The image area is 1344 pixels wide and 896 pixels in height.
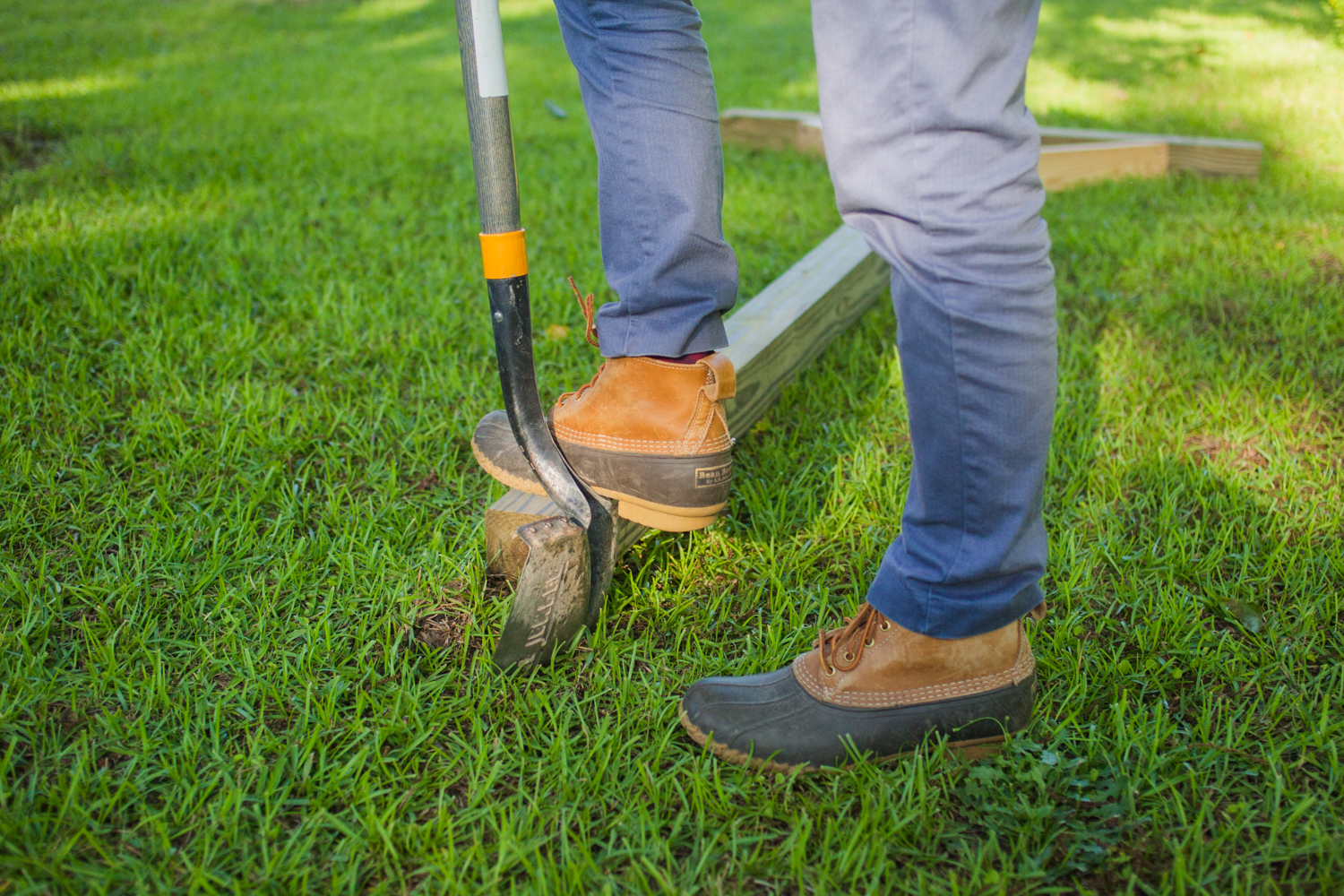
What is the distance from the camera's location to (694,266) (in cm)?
145

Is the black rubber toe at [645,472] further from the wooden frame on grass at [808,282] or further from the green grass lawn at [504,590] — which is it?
the green grass lawn at [504,590]

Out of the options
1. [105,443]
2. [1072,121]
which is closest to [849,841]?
[105,443]

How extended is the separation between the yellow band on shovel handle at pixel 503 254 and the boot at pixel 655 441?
0.84 ft

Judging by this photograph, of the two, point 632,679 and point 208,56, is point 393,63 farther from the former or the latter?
point 632,679

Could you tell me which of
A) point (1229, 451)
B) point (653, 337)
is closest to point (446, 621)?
point (653, 337)

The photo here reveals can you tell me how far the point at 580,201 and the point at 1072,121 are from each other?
3.24 metres

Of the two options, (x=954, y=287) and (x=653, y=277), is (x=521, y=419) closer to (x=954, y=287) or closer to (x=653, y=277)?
(x=653, y=277)

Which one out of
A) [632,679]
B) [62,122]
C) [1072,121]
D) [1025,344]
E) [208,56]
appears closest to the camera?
[1025,344]

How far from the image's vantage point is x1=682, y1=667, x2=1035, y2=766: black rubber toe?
1243 millimetres

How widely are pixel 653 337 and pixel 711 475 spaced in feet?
0.86

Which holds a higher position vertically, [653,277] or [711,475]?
[653,277]

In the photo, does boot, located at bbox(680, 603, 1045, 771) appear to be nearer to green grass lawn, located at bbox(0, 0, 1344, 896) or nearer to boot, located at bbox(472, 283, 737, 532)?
green grass lawn, located at bbox(0, 0, 1344, 896)

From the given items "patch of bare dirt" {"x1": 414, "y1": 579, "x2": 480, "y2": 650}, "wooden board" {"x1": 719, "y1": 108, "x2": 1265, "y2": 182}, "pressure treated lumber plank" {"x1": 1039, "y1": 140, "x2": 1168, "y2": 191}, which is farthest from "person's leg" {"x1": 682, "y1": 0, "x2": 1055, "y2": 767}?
"pressure treated lumber plank" {"x1": 1039, "y1": 140, "x2": 1168, "y2": 191}

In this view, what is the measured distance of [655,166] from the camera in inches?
55.5
